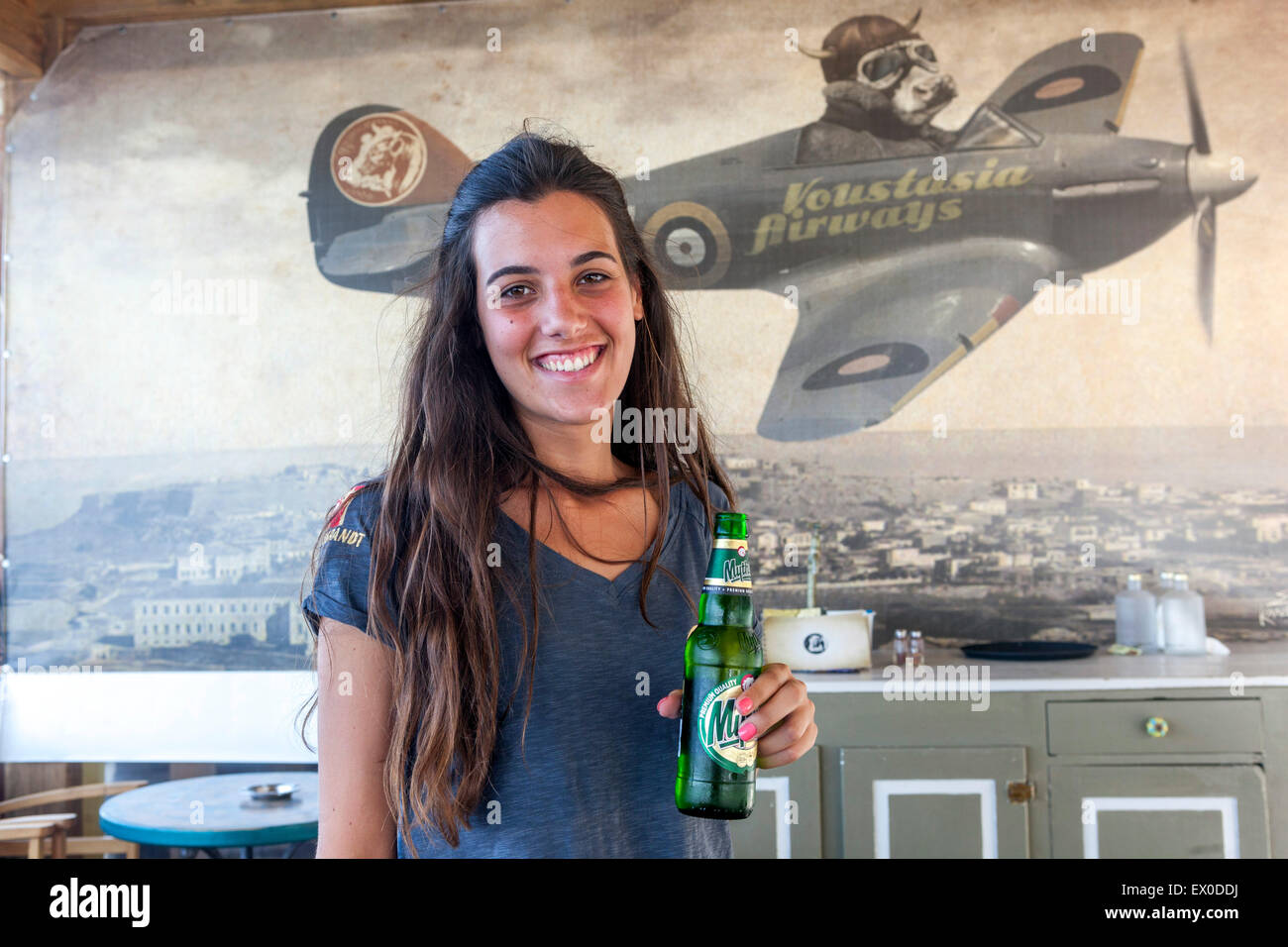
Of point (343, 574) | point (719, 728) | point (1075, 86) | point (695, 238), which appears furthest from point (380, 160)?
point (719, 728)

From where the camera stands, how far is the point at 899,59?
292 cm

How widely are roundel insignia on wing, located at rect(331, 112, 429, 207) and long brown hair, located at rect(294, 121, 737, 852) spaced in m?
2.23

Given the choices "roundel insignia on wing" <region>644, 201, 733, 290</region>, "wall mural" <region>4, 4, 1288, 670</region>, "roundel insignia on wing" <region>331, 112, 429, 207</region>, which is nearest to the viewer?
"wall mural" <region>4, 4, 1288, 670</region>

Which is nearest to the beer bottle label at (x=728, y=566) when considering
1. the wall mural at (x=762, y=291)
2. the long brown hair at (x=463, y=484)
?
the long brown hair at (x=463, y=484)

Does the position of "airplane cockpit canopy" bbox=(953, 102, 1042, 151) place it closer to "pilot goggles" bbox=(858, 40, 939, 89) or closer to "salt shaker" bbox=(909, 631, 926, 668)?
"pilot goggles" bbox=(858, 40, 939, 89)

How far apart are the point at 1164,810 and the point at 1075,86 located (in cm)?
203

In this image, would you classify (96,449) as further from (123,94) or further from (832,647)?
(832,647)

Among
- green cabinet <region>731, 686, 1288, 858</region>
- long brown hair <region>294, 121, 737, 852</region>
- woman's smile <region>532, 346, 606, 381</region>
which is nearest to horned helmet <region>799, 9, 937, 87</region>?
green cabinet <region>731, 686, 1288, 858</region>

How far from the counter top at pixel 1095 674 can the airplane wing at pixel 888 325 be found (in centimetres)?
78

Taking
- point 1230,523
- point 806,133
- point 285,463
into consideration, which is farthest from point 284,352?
point 1230,523

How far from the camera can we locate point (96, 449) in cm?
315

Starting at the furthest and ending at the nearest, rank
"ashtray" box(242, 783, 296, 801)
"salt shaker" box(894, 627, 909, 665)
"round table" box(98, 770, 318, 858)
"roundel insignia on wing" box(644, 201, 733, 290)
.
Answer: "roundel insignia on wing" box(644, 201, 733, 290) < "salt shaker" box(894, 627, 909, 665) < "ashtray" box(242, 783, 296, 801) < "round table" box(98, 770, 318, 858)

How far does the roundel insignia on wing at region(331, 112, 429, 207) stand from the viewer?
310cm
